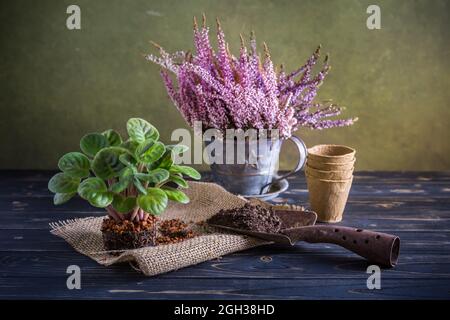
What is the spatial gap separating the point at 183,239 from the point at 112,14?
0.98m

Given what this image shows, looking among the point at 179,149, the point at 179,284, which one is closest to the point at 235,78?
the point at 179,149

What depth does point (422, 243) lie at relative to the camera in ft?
4.49

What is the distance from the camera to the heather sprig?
61.2 inches

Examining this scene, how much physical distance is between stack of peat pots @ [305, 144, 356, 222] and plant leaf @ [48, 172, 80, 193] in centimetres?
61

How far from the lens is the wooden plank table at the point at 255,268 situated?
112 centimetres

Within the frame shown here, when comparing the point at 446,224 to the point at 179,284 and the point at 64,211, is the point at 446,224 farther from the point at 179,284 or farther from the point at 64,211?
the point at 64,211

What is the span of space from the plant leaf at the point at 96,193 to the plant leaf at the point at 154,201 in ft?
0.21

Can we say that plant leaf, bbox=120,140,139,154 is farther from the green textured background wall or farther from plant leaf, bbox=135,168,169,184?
the green textured background wall

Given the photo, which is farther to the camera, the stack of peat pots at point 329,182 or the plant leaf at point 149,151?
the stack of peat pots at point 329,182

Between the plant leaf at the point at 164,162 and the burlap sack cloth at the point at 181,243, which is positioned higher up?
the plant leaf at the point at 164,162

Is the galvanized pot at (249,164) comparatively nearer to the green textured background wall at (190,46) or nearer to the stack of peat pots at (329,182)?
the stack of peat pots at (329,182)

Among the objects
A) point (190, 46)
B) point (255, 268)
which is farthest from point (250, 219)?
point (190, 46)

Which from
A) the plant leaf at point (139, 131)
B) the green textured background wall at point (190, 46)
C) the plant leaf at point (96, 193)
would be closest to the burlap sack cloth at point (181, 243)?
the plant leaf at point (96, 193)

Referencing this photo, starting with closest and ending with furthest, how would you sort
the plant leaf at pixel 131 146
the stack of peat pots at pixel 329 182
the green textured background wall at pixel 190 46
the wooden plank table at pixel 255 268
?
the wooden plank table at pixel 255 268 → the plant leaf at pixel 131 146 → the stack of peat pots at pixel 329 182 → the green textured background wall at pixel 190 46
